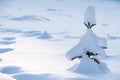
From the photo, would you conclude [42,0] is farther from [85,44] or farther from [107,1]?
[85,44]

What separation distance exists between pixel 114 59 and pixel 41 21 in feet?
117

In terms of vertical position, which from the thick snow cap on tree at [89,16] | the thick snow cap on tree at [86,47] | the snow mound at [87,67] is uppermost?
the thick snow cap on tree at [89,16]

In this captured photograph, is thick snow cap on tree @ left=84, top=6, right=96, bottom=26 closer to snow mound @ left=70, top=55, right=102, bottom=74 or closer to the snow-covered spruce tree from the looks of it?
the snow-covered spruce tree

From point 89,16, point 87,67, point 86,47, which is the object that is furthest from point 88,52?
point 89,16

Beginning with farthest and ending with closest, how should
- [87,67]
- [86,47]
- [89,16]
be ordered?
[89,16] → [87,67] → [86,47]

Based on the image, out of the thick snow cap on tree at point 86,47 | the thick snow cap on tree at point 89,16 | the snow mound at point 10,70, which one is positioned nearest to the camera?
the thick snow cap on tree at point 86,47

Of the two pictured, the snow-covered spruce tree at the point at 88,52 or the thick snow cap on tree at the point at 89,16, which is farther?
the thick snow cap on tree at the point at 89,16

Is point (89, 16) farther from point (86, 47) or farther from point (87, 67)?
point (87, 67)

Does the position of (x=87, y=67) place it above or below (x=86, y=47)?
below

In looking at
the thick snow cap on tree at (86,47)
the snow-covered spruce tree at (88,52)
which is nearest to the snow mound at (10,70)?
the snow-covered spruce tree at (88,52)

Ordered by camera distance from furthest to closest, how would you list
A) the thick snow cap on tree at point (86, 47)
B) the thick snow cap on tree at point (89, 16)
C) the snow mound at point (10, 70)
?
the snow mound at point (10, 70) < the thick snow cap on tree at point (89, 16) < the thick snow cap on tree at point (86, 47)

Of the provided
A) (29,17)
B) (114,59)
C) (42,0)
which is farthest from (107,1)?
(114,59)

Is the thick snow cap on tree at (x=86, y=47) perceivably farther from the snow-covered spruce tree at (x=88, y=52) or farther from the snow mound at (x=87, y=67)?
the snow mound at (x=87, y=67)

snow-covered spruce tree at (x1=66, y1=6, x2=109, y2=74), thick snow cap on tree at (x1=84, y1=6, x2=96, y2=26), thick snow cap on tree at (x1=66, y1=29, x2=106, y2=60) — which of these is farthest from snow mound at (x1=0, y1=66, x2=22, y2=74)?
thick snow cap on tree at (x1=84, y1=6, x2=96, y2=26)
